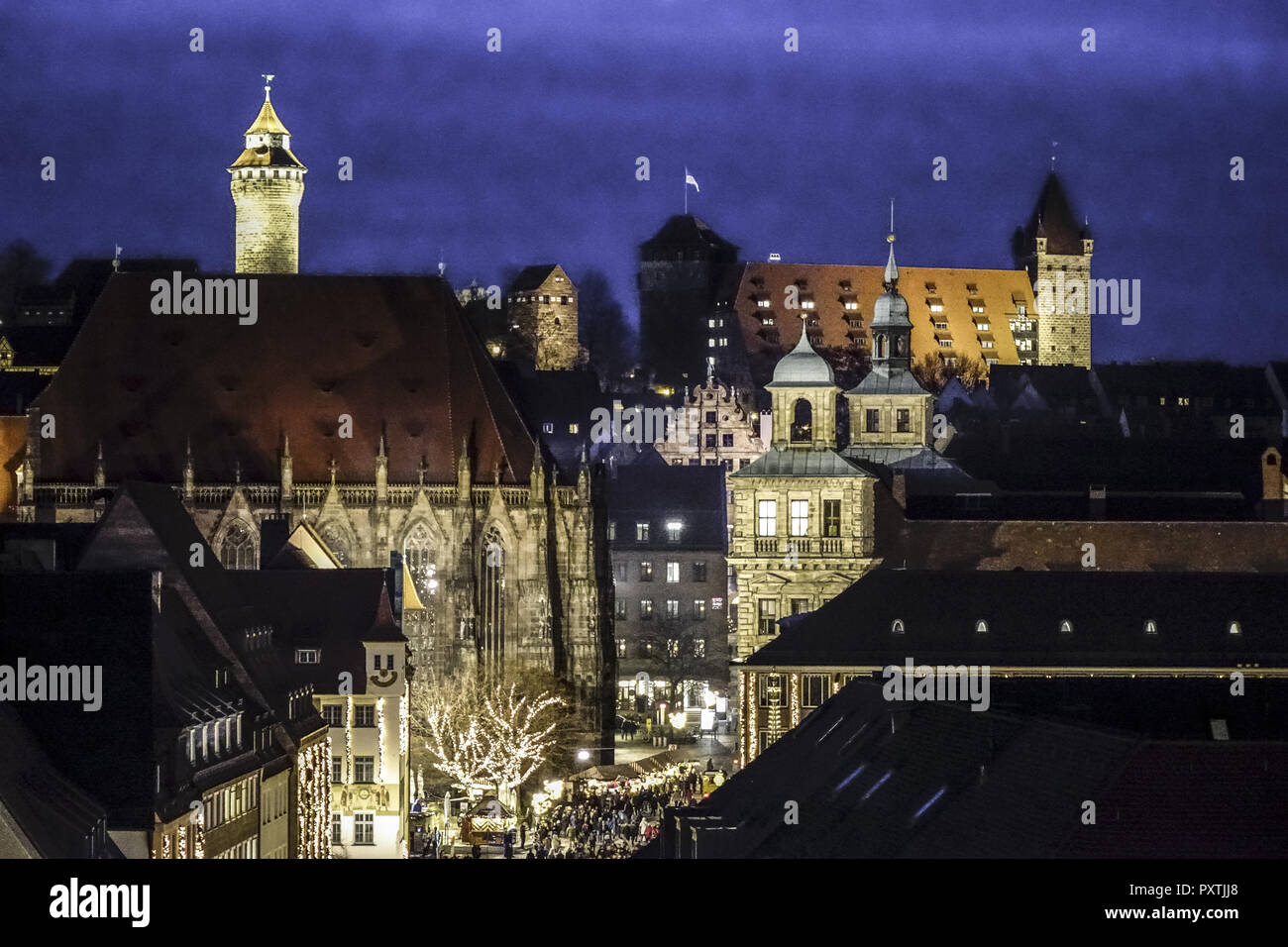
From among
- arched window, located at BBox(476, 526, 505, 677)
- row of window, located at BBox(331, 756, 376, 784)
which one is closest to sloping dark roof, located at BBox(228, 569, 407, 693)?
row of window, located at BBox(331, 756, 376, 784)

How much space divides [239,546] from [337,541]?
3.40 m

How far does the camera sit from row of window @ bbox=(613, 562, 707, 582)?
441ft

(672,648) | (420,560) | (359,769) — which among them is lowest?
(359,769)

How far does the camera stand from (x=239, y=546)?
99.4 metres

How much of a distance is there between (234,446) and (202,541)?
87.9 feet

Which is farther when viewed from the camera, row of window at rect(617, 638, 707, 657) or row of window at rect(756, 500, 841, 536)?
row of window at rect(617, 638, 707, 657)

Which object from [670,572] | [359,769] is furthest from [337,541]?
[670,572]

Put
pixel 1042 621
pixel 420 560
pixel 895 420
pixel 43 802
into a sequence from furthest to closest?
pixel 895 420
pixel 420 560
pixel 1042 621
pixel 43 802

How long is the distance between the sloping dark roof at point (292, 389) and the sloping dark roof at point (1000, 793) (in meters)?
51.1

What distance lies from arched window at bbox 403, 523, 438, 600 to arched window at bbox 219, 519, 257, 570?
5387 millimetres

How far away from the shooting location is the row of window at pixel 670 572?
134 metres

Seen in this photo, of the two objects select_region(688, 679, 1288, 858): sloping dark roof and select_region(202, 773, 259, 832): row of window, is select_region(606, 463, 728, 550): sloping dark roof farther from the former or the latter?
select_region(688, 679, 1288, 858): sloping dark roof

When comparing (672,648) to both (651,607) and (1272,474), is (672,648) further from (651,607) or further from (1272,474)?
(1272,474)

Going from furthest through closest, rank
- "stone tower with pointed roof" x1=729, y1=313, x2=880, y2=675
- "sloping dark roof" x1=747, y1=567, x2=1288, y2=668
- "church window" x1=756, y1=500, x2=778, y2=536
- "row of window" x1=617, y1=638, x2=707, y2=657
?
"row of window" x1=617, y1=638, x2=707, y2=657
"church window" x1=756, y1=500, x2=778, y2=536
"stone tower with pointed roof" x1=729, y1=313, x2=880, y2=675
"sloping dark roof" x1=747, y1=567, x2=1288, y2=668
